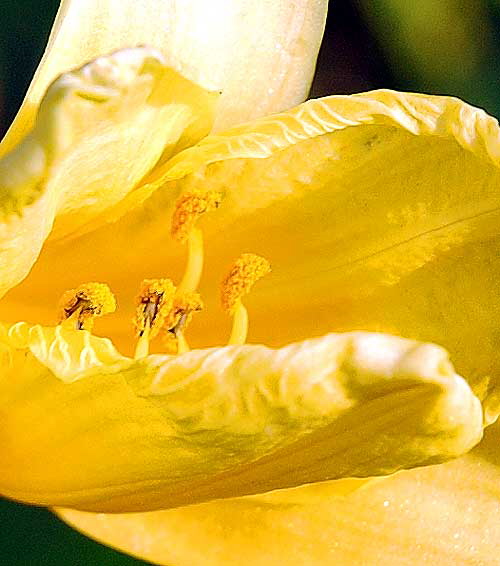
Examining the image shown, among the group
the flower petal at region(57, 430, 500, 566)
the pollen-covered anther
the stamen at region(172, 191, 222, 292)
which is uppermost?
the stamen at region(172, 191, 222, 292)

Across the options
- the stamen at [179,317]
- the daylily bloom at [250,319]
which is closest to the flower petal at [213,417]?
the daylily bloom at [250,319]

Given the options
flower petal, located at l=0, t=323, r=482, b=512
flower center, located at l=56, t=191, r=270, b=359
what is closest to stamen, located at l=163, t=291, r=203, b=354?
flower center, located at l=56, t=191, r=270, b=359

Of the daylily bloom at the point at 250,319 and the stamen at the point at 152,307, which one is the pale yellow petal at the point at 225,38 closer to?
the daylily bloom at the point at 250,319

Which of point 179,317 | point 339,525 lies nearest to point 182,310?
point 179,317

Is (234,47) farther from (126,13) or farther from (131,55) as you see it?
(131,55)

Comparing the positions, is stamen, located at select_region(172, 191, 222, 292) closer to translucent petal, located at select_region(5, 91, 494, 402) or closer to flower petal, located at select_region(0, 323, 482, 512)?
translucent petal, located at select_region(5, 91, 494, 402)

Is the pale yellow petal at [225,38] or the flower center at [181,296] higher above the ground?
the pale yellow petal at [225,38]

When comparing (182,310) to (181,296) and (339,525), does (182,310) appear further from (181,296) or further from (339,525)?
(339,525)

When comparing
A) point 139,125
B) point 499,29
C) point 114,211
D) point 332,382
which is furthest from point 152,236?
point 499,29
